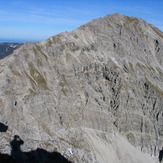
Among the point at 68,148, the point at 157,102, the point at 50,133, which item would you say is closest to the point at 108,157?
the point at 68,148

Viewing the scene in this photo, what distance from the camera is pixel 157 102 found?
227 ft

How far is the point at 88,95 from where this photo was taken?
65.8 m

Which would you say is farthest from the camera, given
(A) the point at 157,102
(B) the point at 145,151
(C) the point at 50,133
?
(A) the point at 157,102

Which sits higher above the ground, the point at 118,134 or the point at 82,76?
the point at 82,76

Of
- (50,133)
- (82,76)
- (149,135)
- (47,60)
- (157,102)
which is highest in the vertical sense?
(47,60)

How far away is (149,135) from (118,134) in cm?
1137

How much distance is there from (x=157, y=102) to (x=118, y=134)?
1877 cm

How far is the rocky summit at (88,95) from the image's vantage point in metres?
52.8

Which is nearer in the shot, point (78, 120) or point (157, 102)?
point (78, 120)

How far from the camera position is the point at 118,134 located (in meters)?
63.8

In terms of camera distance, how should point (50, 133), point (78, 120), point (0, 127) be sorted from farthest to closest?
point (78, 120), point (50, 133), point (0, 127)

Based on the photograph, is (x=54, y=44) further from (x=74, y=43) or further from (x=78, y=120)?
(x=78, y=120)

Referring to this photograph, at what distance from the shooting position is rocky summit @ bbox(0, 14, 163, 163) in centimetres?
5281

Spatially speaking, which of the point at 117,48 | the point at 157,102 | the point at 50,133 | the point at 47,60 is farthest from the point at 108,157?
the point at 117,48
